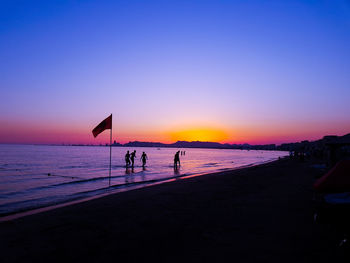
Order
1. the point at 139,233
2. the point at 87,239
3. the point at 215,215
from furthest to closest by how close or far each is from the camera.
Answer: the point at 215,215
the point at 139,233
the point at 87,239

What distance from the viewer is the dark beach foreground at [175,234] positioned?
5.37m

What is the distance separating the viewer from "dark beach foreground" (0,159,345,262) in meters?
5.37

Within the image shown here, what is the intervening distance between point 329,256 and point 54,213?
8.98 m

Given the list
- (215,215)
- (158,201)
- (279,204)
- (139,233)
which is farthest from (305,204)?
(139,233)

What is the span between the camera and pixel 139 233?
6.88 meters

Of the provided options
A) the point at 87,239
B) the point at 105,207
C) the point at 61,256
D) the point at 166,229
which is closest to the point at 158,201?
the point at 105,207

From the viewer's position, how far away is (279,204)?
10266 millimetres

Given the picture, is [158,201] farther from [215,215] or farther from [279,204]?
[279,204]

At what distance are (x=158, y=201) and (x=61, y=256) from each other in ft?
20.5

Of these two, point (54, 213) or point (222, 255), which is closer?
point (222, 255)

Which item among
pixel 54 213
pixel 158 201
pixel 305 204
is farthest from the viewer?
pixel 158 201

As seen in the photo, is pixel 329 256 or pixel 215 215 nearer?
pixel 329 256

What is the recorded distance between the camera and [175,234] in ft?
22.0

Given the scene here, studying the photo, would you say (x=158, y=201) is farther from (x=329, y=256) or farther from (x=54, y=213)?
(x=329, y=256)
